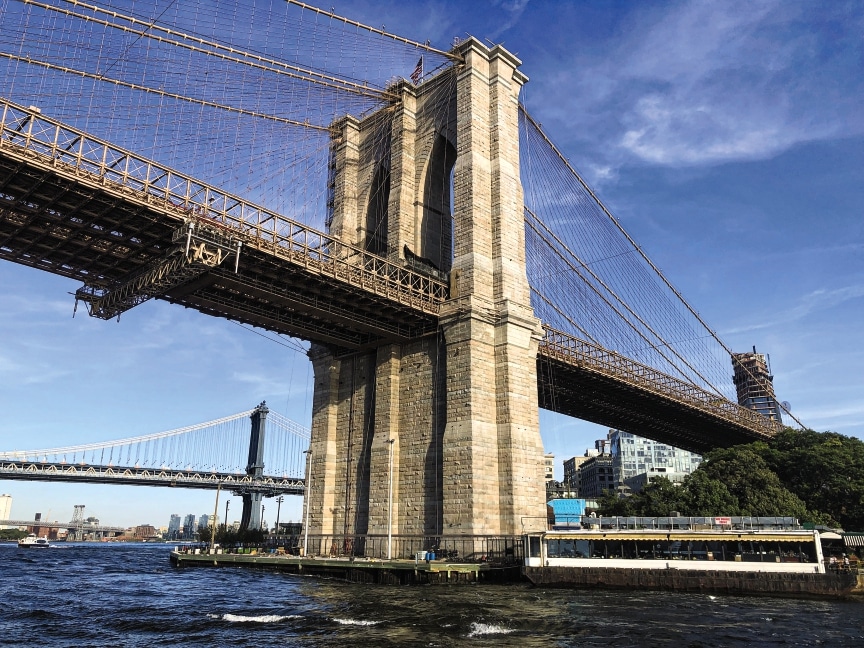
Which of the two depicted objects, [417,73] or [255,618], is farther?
[417,73]

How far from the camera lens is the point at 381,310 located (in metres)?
43.9

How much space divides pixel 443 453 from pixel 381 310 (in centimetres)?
1026

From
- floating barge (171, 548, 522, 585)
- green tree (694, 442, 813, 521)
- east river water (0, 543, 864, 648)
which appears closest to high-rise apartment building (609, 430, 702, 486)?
green tree (694, 442, 813, 521)

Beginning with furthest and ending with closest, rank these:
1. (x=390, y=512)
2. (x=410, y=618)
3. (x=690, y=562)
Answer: (x=390, y=512)
(x=690, y=562)
(x=410, y=618)

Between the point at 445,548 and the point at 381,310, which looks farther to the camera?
the point at 381,310

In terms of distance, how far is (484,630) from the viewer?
21.0m

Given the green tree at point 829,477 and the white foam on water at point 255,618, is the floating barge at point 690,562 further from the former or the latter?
the green tree at point 829,477

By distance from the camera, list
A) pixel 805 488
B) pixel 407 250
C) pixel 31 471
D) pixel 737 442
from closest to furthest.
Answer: pixel 407 250 < pixel 805 488 < pixel 737 442 < pixel 31 471

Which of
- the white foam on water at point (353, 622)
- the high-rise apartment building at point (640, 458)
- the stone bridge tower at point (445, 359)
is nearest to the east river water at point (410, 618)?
the white foam on water at point (353, 622)

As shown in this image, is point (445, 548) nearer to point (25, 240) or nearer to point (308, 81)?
point (25, 240)

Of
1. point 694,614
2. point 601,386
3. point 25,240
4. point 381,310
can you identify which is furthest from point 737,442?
point 25,240

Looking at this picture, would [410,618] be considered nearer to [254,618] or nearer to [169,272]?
[254,618]

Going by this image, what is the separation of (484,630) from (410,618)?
11.3ft

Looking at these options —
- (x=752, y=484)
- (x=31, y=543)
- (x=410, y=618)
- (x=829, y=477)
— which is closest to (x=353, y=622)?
(x=410, y=618)
